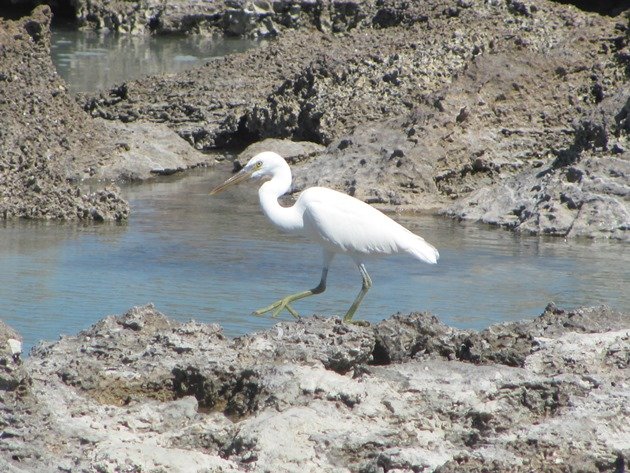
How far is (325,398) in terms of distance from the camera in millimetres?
4523

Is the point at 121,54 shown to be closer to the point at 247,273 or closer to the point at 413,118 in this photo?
the point at 413,118

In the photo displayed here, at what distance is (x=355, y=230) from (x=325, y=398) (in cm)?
296

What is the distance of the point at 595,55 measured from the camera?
14.3 meters

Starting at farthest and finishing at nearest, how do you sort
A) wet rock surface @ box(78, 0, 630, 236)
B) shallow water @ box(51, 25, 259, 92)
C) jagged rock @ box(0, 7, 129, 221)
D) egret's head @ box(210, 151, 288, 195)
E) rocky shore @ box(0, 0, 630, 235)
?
1. shallow water @ box(51, 25, 259, 92)
2. wet rock surface @ box(78, 0, 630, 236)
3. rocky shore @ box(0, 0, 630, 235)
4. jagged rock @ box(0, 7, 129, 221)
5. egret's head @ box(210, 151, 288, 195)

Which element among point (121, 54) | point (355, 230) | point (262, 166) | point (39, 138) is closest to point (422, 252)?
point (355, 230)

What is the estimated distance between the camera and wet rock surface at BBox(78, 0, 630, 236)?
11.1 metres

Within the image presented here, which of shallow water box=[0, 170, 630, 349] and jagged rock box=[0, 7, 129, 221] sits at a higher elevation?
jagged rock box=[0, 7, 129, 221]

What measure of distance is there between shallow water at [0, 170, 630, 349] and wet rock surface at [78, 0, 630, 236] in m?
0.58

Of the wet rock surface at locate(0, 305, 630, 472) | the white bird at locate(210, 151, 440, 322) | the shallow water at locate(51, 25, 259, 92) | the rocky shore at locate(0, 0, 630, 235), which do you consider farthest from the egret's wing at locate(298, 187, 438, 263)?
the shallow water at locate(51, 25, 259, 92)

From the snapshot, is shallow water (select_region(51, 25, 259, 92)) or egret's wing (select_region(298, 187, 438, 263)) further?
shallow water (select_region(51, 25, 259, 92))

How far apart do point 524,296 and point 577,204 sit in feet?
8.39

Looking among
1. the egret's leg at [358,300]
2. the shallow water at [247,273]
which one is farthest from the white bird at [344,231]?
the shallow water at [247,273]

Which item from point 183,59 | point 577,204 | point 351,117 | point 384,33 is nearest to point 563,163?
point 577,204

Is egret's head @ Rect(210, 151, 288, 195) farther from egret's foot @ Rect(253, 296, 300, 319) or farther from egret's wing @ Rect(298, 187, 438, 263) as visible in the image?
egret's foot @ Rect(253, 296, 300, 319)
